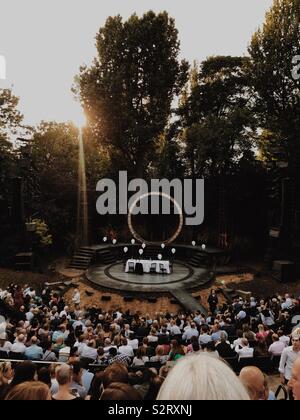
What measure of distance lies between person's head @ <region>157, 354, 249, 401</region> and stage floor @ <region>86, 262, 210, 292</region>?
65.8ft

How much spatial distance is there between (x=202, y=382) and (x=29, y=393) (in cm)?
151

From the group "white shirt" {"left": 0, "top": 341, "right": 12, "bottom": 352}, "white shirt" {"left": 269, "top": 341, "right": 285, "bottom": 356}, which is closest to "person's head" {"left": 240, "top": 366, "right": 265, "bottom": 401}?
"white shirt" {"left": 269, "top": 341, "right": 285, "bottom": 356}

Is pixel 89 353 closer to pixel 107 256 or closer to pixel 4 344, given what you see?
pixel 4 344

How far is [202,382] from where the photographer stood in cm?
169

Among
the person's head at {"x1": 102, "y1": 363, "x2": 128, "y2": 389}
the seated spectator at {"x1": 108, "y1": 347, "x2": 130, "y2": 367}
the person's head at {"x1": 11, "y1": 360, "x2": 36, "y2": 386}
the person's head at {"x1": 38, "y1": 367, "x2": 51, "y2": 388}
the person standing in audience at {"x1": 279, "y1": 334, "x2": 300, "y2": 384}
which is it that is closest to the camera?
the person's head at {"x1": 102, "y1": 363, "x2": 128, "y2": 389}

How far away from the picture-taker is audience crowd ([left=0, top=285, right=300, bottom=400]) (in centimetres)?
180

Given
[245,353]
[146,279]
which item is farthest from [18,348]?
[146,279]

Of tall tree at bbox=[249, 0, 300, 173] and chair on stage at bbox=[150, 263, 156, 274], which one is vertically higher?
tall tree at bbox=[249, 0, 300, 173]

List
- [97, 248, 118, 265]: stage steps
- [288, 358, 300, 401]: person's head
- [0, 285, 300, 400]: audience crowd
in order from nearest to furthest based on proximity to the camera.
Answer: [0, 285, 300, 400]: audience crowd → [288, 358, 300, 401]: person's head → [97, 248, 118, 265]: stage steps

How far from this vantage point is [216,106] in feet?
120

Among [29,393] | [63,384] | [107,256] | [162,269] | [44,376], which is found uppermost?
[29,393]

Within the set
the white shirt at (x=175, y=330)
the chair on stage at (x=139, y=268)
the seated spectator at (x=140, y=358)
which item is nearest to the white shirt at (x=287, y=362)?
the seated spectator at (x=140, y=358)

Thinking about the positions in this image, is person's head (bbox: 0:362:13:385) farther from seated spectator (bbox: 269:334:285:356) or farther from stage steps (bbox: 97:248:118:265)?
stage steps (bbox: 97:248:118:265)

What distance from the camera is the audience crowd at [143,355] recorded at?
1.80 meters
